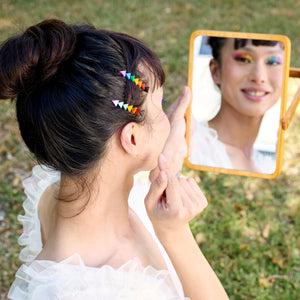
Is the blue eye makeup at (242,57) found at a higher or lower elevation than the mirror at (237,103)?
higher

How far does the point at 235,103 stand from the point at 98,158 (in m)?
1.03

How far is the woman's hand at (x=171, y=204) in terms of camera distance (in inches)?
60.2

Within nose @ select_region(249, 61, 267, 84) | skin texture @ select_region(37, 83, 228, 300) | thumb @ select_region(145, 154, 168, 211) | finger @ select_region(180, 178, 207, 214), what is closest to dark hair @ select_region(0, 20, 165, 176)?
skin texture @ select_region(37, 83, 228, 300)

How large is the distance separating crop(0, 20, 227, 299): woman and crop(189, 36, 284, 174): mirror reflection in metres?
0.58

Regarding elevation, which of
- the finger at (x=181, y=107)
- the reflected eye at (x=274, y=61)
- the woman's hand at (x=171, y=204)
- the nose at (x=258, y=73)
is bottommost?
the woman's hand at (x=171, y=204)

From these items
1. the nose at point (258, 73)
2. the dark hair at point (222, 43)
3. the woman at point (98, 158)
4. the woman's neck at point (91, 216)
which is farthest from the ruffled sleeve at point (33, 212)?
the nose at point (258, 73)

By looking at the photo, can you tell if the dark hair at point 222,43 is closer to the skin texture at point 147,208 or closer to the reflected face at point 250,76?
the reflected face at point 250,76

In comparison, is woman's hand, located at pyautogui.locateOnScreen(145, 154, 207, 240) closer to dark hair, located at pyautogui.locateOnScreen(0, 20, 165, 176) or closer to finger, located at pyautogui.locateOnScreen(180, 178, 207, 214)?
finger, located at pyautogui.locateOnScreen(180, 178, 207, 214)

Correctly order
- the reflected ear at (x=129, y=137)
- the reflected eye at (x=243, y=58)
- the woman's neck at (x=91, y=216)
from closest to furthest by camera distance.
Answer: the reflected ear at (x=129, y=137)
the woman's neck at (x=91, y=216)
the reflected eye at (x=243, y=58)

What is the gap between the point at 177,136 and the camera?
211cm

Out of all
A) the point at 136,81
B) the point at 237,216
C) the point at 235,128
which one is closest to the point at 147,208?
the point at 136,81

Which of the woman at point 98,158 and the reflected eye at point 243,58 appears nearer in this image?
the woman at point 98,158

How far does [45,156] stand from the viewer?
4.93 feet

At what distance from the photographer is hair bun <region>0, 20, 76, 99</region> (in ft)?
4.44
